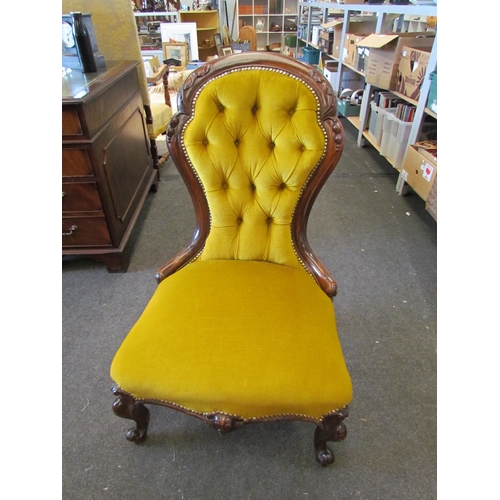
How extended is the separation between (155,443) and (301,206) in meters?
0.88

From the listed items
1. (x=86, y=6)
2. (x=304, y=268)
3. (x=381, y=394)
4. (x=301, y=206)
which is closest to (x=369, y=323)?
(x=381, y=394)

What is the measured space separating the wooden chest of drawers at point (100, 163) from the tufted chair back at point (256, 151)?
68 cm

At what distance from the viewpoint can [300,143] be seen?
881mm

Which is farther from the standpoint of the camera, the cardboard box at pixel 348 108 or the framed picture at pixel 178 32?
the framed picture at pixel 178 32

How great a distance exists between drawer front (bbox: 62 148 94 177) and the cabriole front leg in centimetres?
134

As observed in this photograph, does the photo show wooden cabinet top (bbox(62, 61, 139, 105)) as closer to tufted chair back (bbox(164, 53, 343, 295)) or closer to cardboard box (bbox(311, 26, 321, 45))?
tufted chair back (bbox(164, 53, 343, 295))

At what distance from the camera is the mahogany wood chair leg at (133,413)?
87 centimetres

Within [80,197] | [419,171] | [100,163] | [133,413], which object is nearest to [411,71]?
[419,171]

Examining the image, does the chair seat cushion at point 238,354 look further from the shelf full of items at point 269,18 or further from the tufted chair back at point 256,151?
the shelf full of items at point 269,18

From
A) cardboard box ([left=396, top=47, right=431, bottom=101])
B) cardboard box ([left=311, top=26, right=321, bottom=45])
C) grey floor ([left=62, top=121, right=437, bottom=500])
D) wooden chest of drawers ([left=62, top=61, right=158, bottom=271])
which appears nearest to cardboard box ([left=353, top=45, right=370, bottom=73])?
cardboard box ([left=396, top=47, right=431, bottom=101])

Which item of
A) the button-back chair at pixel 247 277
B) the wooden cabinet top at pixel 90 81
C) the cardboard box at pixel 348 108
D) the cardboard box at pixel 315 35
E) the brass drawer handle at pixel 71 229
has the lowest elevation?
the brass drawer handle at pixel 71 229

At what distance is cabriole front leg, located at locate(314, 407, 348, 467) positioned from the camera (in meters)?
0.78

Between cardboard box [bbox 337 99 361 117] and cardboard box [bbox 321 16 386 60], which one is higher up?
cardboard box [bbox 321 16 386 60]

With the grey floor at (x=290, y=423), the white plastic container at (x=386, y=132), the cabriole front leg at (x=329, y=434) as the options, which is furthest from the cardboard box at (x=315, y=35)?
the cabriole front leg at (x=329, y=434)
